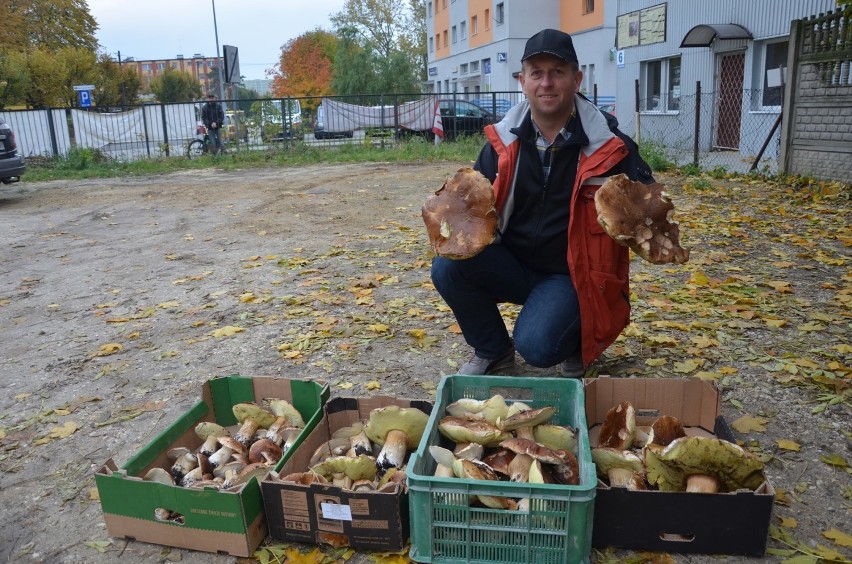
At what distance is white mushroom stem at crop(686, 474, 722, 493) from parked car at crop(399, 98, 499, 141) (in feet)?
66.9

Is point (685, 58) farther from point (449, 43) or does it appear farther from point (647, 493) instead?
point (449, 43)

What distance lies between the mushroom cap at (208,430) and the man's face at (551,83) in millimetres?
2142

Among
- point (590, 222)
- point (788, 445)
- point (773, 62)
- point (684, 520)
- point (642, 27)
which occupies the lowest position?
point (788, 445)

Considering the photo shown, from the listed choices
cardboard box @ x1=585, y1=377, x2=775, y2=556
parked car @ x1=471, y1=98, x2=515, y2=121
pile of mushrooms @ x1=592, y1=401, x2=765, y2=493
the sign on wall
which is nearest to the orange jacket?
pile of mushrooms @ x1=592, y1=401, x2=765, y2=493

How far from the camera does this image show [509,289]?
11.9 feet

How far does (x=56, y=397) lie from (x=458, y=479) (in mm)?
2953

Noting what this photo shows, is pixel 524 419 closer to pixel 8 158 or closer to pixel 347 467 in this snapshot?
pixel 347 467

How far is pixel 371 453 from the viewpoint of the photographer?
2.90 m

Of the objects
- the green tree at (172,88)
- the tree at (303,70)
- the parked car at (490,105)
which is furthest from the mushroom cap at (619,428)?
the green tree at (172,88)

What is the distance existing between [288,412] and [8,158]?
482 inches

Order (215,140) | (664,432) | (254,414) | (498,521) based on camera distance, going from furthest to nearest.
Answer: (215,140) → (254,414) → (664,432) → (498,521)

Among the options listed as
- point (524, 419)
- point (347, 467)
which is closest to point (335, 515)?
point (347, 467)

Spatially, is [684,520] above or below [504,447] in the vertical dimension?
below

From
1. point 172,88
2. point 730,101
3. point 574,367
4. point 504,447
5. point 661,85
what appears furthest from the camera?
point 172,88
